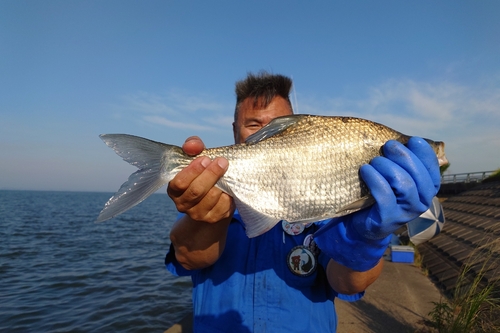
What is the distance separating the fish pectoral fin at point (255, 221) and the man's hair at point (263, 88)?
1602 mm

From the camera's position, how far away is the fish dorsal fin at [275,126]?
2.19 m

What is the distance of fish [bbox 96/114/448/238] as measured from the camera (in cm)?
206

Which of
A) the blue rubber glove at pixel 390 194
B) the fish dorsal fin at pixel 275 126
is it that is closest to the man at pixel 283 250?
the blue rubber glove at pixel 390 194

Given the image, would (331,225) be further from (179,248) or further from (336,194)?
(179,248)

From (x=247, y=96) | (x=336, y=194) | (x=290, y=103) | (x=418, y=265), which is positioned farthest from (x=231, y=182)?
(x=418, y=265)

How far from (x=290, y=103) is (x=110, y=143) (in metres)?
2.39

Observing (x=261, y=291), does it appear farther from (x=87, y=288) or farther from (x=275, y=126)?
(x=87, y=288)

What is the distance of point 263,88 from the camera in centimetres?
360

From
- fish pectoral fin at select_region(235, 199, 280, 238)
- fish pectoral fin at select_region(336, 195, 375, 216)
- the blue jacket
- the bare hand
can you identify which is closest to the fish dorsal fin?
the bare hand

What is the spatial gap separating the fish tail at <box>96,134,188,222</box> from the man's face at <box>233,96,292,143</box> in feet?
4.59

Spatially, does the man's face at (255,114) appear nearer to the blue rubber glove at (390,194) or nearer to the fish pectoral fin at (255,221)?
the fish pectoral fin at (255,221)

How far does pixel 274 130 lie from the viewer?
2.21 metres

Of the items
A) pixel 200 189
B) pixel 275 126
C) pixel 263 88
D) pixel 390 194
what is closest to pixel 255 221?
pixel 200 189

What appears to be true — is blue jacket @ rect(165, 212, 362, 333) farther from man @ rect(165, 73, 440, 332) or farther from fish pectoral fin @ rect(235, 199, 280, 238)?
fish pectoral fin @ rect(235, 199, 280, 238)
